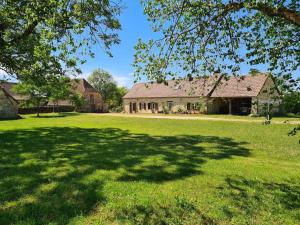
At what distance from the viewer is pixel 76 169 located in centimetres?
1029

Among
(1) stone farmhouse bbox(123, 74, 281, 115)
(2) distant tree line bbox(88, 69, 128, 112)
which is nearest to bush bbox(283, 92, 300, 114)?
(1) stone farmhouse bbox(123, 74, 281, 115)

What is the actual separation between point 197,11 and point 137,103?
183ft

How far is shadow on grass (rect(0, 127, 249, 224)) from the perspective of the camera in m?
6.87

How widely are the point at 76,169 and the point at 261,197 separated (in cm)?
553

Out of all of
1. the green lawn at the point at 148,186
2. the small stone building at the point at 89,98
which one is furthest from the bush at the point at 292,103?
the small stone building at the point at 89,98

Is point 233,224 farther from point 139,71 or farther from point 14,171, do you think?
point 14,171

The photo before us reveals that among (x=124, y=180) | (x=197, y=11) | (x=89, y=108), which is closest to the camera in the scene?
(x=197, y=11)

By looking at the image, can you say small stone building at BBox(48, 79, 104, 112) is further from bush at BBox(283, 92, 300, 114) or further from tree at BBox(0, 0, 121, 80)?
bush at BBox(283, 92, 300, 114)

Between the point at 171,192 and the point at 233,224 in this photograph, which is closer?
the point at 233,224

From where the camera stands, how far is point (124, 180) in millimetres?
8992

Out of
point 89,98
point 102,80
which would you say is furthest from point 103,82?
point 89,98

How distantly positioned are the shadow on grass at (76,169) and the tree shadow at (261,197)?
1619 mm

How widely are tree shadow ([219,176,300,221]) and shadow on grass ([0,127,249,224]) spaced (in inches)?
63.7

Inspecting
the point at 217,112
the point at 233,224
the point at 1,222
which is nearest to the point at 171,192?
the point at 233,224
